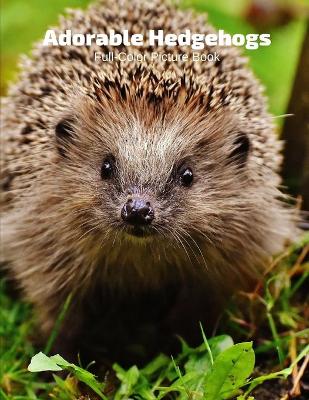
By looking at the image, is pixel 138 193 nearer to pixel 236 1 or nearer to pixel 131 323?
pixel 131 323

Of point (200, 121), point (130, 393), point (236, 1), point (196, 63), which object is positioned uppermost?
point (236, 1)

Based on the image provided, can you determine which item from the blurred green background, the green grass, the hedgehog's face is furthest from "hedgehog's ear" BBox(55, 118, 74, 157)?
the blurred green background

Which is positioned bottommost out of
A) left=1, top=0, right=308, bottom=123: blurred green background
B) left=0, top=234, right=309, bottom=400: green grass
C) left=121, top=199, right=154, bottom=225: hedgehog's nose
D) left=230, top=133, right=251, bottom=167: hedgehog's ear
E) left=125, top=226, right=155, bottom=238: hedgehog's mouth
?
left=0, top=234, right=309, bottom=400: green grass

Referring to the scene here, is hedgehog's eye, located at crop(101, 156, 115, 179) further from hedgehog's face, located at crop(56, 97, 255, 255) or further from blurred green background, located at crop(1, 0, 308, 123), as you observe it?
blurred green background, located at crop(1, 0, 308, 123)

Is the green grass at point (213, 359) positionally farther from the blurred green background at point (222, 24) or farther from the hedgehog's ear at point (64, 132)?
the blurred green background at point (222, 24)

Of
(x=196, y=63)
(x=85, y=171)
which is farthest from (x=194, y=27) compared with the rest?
(x=85, y=171)

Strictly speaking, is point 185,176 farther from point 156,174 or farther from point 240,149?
point 240,149

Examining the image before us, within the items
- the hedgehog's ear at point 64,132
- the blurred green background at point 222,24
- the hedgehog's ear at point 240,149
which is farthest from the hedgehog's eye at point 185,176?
the blurred green background at point 222,24
